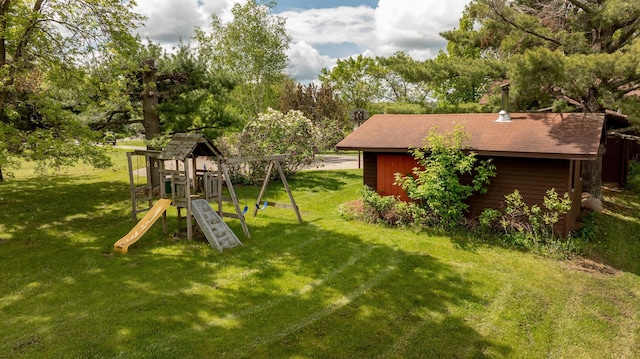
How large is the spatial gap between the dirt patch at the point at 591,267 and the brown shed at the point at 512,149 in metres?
1.18

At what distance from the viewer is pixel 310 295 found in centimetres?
775

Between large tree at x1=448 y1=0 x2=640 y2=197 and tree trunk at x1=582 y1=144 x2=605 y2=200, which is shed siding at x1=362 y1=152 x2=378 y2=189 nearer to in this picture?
large tree at x1=448 y1=0 x2=640 y2=197

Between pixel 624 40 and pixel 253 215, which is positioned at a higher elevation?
pixel 624 40

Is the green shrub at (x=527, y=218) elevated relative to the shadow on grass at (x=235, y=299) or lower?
elevated

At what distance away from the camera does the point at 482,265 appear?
30.7ft

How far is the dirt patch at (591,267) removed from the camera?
9.27 metres

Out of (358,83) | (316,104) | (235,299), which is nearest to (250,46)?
(316,104)

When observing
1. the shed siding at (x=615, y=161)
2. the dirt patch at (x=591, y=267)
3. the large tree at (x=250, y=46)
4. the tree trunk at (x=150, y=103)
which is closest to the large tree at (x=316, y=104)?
the large tree at (x=250, y=46)

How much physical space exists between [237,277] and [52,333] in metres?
3.45

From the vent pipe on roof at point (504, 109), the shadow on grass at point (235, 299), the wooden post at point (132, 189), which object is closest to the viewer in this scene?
the shadow on grass at point (235, 299)

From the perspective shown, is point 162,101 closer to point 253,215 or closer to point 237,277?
point 253,215

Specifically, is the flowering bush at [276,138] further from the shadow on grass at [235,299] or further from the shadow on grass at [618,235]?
the shadow on grass at [618,235]

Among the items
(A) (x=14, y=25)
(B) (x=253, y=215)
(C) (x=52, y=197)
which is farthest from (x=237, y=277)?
(C) (x=52, y=197)

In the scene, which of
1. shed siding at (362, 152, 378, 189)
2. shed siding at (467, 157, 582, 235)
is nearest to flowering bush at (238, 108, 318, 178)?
shed siding at (362, 152, 378, 189)
